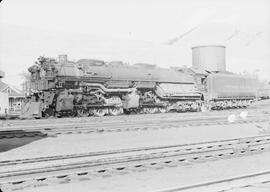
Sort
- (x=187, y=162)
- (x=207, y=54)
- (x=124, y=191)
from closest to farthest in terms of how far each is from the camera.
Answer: (x=124, y=191), (x=187, y=162), (x=207, y=54)

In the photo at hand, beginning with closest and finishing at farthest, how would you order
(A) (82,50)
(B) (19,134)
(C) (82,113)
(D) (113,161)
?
(D) (113,161), (B) (19,134), (C) (82,113), (A) (82,50)

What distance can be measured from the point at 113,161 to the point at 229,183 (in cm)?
323

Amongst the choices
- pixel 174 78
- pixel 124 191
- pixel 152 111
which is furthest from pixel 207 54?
pixel 124 191

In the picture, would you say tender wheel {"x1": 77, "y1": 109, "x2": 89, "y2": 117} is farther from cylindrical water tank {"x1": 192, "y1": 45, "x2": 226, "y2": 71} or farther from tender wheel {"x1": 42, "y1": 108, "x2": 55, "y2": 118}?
cylindrical water tank {"x1": 192, "y1": 45, "x2": 226, "y2": 71}

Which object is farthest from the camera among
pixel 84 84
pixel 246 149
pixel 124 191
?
pixel 84 84

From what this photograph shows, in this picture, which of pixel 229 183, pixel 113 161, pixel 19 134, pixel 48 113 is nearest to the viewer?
pixel 229 183

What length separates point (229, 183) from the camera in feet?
28.8

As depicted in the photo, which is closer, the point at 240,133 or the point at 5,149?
the point at 5,149

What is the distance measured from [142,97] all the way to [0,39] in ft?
331

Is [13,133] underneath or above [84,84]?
underneath

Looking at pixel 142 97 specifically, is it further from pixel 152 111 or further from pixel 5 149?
pixel 5 149

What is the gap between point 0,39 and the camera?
12325 centimetres

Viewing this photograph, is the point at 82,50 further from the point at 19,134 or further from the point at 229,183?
the point at 229,183

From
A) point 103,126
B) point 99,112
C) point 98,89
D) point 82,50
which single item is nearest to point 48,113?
point 99,112
